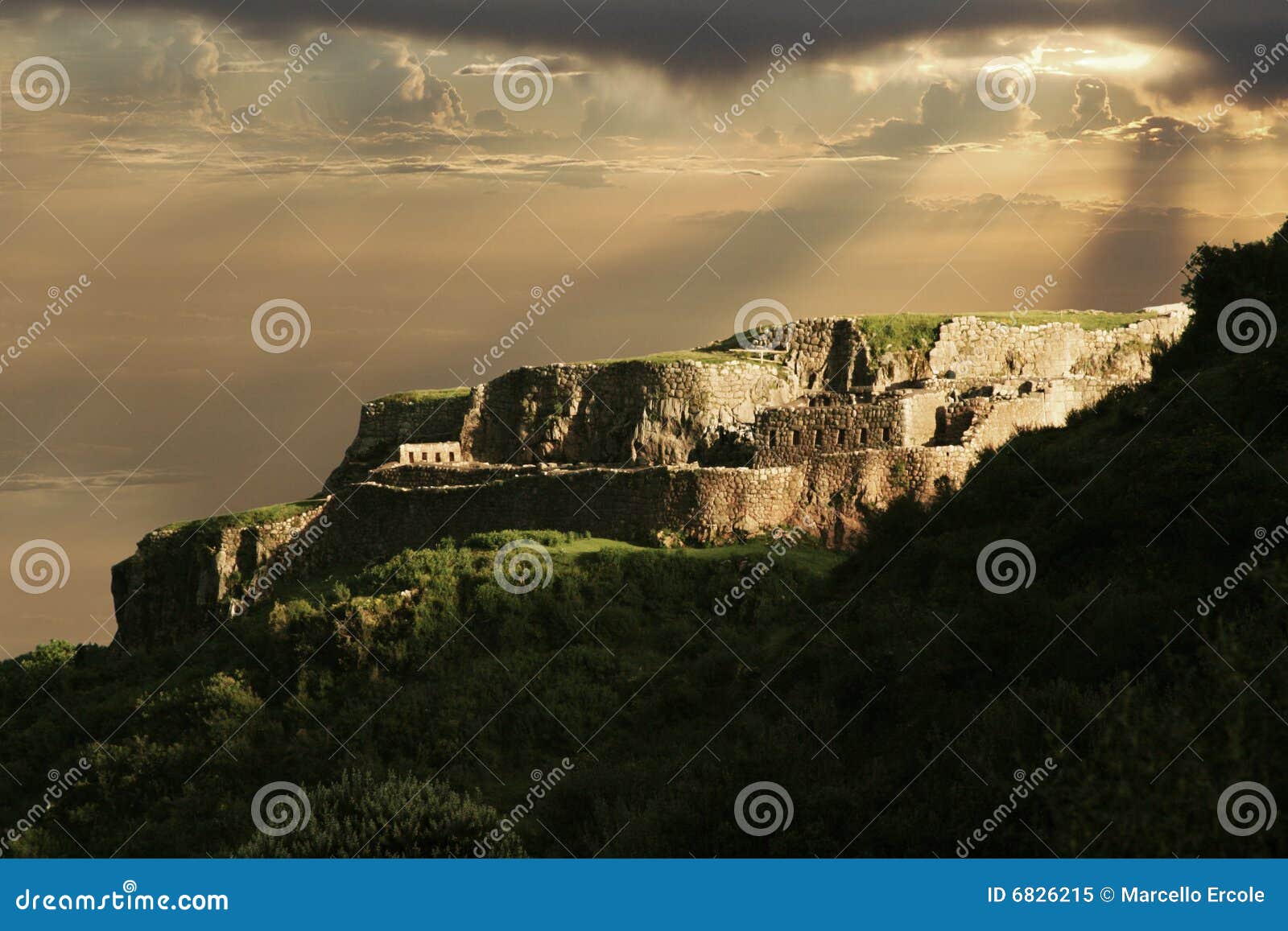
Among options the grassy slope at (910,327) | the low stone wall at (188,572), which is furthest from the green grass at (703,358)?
the low stone wall at (188,572)

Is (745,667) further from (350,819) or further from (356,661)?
(356,661)

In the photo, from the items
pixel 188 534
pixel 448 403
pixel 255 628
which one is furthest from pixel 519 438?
pixel 255 628

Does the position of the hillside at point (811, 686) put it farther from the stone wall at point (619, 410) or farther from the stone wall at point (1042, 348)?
the stone wall at point (1042, 348)

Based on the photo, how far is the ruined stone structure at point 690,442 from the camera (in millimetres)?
27875

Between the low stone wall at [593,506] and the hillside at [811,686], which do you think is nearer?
the hillside at [811,686]

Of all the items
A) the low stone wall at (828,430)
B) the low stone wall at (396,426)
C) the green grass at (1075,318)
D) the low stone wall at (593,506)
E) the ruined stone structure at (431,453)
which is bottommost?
the low stone wall at (593,506)

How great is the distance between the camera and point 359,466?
40094mm

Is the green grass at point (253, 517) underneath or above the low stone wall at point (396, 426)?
underneath

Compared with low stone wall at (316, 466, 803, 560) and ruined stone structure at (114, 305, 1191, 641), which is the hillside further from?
ruined stone structure at (114, 305, 1191, 641)

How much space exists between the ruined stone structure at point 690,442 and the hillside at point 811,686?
51.9 inches

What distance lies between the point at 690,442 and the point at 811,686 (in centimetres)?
1472

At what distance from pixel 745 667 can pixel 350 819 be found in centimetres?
572

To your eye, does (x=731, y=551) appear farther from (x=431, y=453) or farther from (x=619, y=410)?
(x=431, y=453)

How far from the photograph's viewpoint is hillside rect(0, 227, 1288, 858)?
15102 millimetres
